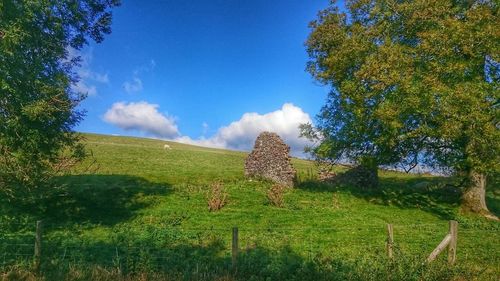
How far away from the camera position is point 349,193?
33.5 m

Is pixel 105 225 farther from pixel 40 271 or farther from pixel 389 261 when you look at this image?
pixel 389 261

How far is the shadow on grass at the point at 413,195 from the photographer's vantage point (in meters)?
30.5

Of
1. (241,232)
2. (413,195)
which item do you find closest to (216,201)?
(241,232)

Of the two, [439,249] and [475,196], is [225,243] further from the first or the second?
[475,196]

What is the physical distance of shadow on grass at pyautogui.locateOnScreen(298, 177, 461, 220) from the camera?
30500 millimetres

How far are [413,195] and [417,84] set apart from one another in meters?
11.8

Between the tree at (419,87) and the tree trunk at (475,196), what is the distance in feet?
0.21

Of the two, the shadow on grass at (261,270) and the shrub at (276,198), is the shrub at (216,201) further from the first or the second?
the shadow on grass at (261,270)

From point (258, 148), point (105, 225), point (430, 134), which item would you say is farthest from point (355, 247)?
point (258, 148)

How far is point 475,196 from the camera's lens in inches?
1152

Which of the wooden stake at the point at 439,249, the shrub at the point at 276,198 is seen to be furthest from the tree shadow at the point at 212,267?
the shrub at the point at 276,198

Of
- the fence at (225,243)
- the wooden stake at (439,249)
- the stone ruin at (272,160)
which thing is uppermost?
the stone ruin at (272,160)

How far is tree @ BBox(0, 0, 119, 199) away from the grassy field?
2453mm

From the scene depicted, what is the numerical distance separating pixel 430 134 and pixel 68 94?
20.3 metres
